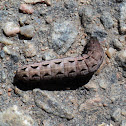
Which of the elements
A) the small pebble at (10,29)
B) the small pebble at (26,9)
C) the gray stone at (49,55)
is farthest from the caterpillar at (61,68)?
the small pebble at (26,9)

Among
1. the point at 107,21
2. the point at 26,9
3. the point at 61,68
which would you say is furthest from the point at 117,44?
the point at 26,9

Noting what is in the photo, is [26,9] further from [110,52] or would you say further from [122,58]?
[122,58]

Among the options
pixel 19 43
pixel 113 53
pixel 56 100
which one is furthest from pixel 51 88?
pixel 113 53

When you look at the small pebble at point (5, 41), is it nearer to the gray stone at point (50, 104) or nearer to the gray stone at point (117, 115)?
the gray stone at point (50, 104)

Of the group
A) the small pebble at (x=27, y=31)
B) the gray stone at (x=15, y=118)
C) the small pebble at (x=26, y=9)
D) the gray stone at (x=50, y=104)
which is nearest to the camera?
the gray stone at (x=15, y=118)

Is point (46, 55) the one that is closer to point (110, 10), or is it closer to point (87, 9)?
point (87, 9)

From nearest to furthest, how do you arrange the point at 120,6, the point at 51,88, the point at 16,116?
the point at 16,116 → the point at 51,88 → the point at 120,6
